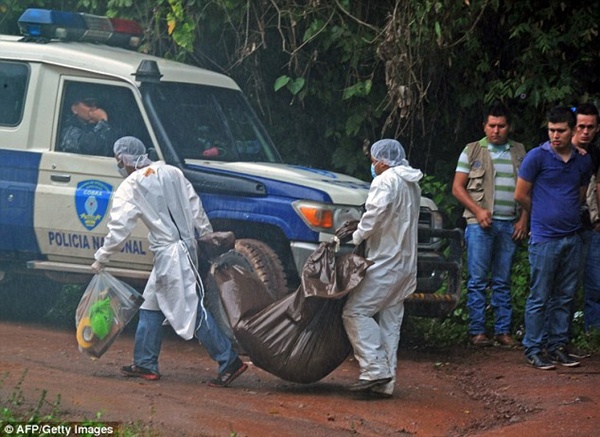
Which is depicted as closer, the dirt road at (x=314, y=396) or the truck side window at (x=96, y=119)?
the dirt road at (x=314, y=396)

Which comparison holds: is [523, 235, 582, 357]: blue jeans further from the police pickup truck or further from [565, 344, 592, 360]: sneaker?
the police pickup truck

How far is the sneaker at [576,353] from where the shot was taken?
372 inches

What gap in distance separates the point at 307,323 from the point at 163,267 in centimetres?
108

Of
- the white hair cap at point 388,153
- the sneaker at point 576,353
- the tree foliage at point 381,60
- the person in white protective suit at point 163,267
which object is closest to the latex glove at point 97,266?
the person in white protective suit at point 163,267

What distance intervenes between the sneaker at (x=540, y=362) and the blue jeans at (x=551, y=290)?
0.11 ft

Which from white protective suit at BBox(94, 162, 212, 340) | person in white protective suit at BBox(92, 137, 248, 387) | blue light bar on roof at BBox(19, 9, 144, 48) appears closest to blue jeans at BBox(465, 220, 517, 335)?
person in white protective suit at BBox(92, 137, 248, 387)

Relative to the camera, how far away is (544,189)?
8.91 m

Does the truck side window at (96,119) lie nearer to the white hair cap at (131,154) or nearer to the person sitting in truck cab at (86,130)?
the person sitting in truck cab at (86,130)

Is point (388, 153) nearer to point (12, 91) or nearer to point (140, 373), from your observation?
point (140, 373)

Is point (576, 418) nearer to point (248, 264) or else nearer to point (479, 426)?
point (479, 426)

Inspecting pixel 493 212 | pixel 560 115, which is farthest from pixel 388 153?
pixel 493 212

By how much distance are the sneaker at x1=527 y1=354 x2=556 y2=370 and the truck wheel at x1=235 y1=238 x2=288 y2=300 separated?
1.86 m

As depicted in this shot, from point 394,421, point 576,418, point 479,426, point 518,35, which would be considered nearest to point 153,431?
point 394,421

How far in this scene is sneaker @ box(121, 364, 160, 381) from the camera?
837 cm
